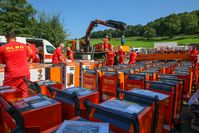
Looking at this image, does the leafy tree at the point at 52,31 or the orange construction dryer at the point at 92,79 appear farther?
the leafy tree at the point at 52,31

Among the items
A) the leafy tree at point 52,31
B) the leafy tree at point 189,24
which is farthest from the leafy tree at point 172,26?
the leafy tree at point 52,31

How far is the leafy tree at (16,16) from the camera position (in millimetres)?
27594

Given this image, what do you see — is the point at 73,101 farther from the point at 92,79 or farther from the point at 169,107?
the point at 92,79

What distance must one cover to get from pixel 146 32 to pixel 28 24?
276 ft

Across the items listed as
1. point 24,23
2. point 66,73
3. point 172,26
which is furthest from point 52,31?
point 172,26

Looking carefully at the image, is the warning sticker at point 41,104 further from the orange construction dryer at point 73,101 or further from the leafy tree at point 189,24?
the leafy tree at point 189,24

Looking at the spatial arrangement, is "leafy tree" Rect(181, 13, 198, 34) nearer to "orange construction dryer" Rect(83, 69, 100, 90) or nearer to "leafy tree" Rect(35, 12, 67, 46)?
"leafy tree" Rect(35, 12, 67, 46)

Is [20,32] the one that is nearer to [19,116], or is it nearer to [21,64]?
[21,64]

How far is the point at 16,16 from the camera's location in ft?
94.4

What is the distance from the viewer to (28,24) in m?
30.2

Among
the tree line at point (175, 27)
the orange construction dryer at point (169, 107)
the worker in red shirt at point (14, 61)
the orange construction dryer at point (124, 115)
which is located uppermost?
the tree line at point (175, 27)

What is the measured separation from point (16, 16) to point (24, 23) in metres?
1.43

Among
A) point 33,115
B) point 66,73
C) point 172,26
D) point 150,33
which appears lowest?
point 66,73

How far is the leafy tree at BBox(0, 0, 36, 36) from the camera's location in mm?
27594
